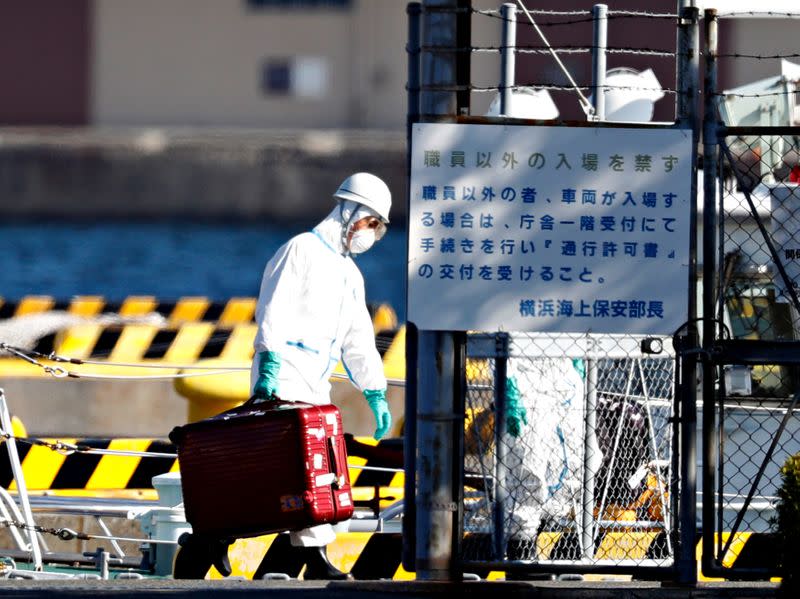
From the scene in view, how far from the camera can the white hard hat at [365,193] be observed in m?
7.47

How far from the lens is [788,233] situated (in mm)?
6348

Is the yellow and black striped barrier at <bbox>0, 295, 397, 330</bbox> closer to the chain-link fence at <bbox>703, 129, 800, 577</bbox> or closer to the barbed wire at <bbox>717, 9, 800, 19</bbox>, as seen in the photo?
the chain-link fence at <bbox>703, 129, 800, 577</bbox>

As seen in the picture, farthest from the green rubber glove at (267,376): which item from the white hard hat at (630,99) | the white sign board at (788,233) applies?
the white hard hat at (630,99)

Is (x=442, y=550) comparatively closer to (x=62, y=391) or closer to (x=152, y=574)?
(x=152, y=574)

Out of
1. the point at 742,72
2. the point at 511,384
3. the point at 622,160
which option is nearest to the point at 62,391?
the point at 511,384

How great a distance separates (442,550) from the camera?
6.25 m

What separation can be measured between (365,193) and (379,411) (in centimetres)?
103

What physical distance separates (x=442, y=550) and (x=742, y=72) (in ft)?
124

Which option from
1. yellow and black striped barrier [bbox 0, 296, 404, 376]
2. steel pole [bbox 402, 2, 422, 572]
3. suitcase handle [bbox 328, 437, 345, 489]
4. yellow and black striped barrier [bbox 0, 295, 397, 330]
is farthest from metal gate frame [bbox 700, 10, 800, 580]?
yellow and black striped barrier [bbox 0, 295, 397, 330]

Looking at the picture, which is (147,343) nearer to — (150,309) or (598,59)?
(150,309)

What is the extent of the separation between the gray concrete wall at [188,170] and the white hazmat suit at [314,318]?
121ft

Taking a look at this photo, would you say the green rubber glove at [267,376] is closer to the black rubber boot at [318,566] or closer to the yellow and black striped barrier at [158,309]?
the black rubber boot at [318,566]

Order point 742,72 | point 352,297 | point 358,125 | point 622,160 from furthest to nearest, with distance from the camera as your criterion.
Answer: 1. point 358,125
2. point 742,72
3. point 352,297
4. point 622,160

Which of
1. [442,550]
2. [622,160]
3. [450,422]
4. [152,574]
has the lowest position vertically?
[152,574]
